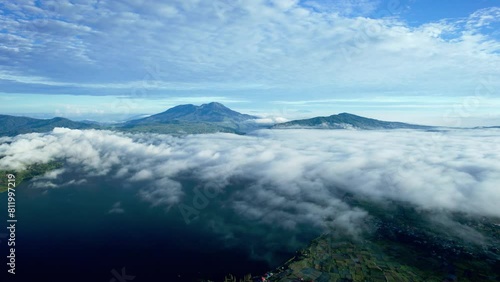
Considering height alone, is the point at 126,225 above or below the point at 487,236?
below

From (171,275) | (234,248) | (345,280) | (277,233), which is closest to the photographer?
(345,280)

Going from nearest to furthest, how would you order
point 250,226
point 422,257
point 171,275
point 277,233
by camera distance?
point 171,275
point 422,257
point 277,233
point 250,226

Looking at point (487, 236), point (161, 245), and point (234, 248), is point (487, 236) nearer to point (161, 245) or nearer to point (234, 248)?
point (234, 248)

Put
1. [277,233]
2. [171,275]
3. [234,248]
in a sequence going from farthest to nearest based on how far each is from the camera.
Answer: [277,233] → [234,248] → [171,275]

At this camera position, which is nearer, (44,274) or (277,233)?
(44,274)

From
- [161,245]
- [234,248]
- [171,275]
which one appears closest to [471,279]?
[234,248]

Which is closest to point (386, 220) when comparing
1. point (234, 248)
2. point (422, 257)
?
point (422, 257)

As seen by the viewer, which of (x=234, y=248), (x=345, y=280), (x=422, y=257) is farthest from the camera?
(x=234, y=248)

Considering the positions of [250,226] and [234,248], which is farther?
[250,226]

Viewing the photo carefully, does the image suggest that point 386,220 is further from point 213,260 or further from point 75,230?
point 75,230
